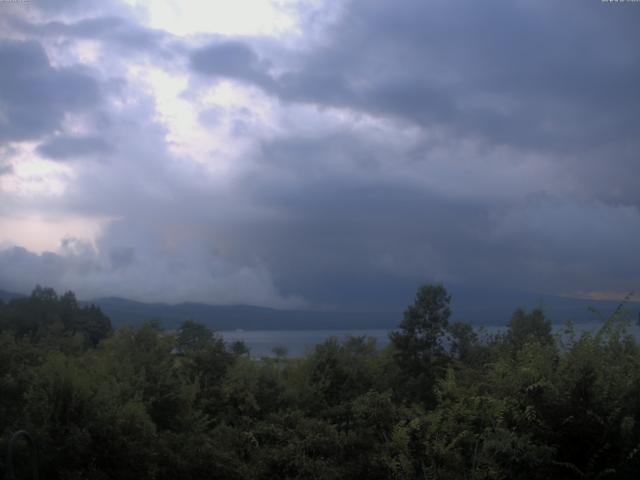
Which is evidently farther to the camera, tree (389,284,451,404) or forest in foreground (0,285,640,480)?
tree (389,284,451,404)

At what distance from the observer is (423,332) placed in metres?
20.8

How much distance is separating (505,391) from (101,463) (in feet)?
17.7

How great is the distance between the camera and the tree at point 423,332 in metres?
20.3

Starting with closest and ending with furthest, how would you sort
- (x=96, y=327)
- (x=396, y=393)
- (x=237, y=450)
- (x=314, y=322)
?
(x=237, y=450) → (x=396, y=393) → (x=96, y=327) → (x=314, y=322)

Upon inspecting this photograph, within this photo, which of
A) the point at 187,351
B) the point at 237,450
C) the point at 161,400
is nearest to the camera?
the point at 237,450

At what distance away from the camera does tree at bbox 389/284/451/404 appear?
66.7ft

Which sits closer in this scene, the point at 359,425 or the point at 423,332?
the point at 359,425

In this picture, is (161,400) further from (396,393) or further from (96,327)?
(96,327)

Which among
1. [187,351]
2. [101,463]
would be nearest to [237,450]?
[101,463]

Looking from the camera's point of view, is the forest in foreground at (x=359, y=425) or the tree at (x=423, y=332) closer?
the forest in foreground at (x=359, y=425)

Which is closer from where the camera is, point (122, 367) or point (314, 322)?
point (122, 367)

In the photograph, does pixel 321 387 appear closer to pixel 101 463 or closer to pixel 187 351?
pixel 187 351

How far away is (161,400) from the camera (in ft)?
37.1

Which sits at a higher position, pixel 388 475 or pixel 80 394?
pixel 80 394
